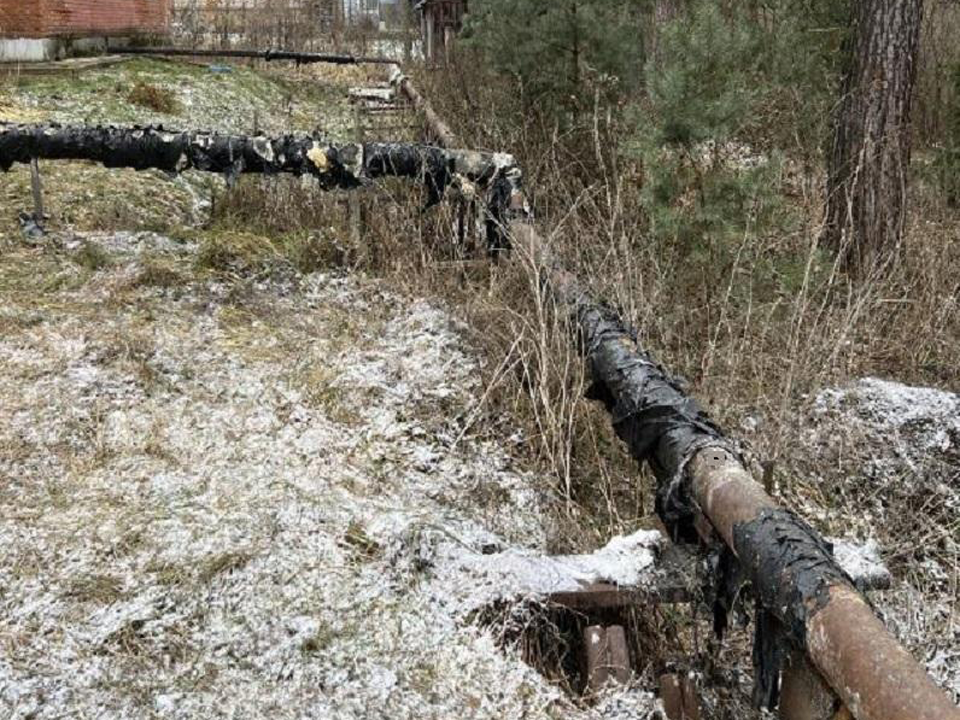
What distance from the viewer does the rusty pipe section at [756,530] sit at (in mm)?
1761

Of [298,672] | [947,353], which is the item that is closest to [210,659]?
[298,672]

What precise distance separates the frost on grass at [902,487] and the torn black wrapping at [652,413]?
0.86 meters

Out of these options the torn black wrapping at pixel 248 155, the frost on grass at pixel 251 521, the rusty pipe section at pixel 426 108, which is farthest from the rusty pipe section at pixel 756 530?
the rusty pipe section at pixel 426 108

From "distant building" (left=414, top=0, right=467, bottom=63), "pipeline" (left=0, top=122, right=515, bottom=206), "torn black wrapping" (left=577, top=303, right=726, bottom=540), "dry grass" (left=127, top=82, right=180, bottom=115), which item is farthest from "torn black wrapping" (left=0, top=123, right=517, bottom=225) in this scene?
"distant building" (left=414, top=0, right=467, bottom=63)

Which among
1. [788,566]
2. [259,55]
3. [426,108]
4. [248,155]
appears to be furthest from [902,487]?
[259,55]

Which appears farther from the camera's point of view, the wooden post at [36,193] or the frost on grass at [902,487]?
the wooden post at [36,193]

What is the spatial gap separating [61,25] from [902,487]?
13181 millimetres

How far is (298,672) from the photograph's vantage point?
7.48 feet

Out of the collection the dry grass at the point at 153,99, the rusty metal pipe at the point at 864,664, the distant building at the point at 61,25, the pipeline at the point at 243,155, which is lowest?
the rusty metal pipe at the point at 864,664

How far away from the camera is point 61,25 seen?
12.8 m

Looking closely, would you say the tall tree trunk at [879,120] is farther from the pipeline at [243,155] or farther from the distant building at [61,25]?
the distant building at [61,25]

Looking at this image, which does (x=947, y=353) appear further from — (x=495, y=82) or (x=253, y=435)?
(x=495, y=82)

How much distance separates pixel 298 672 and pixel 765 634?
4.00 ft

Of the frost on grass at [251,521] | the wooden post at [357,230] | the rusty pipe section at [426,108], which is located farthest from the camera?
the rusty pipe section at [426,108]
